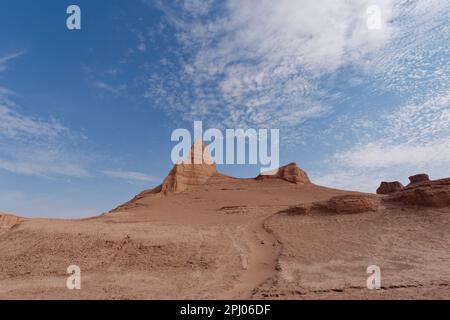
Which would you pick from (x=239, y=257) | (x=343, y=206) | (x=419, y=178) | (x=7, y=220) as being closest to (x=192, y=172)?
(x=7, y=220)

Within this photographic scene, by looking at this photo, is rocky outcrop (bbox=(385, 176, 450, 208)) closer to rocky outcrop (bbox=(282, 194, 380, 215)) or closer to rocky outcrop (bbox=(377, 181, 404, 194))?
rocky outcrop (bbox=(282, 194, 380, 215))

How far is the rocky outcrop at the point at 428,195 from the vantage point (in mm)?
19922

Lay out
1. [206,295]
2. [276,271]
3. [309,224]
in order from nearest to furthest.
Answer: [206,295] → [276,271] → [309,224]

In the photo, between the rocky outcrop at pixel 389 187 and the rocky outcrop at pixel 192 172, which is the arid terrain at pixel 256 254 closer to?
the rocky outcrop at pixel 192 172

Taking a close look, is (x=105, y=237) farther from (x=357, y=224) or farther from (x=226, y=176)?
(x=226, y=176)

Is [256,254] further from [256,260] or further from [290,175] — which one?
[290,175]

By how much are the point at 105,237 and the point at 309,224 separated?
11328 millimetres

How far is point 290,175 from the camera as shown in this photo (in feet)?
157

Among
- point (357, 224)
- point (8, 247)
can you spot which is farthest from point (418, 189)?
point (8, 247)

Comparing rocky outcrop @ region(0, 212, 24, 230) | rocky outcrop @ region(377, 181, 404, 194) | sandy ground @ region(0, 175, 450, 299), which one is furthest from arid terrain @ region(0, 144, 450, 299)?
rocky outcrop @ region(377, 181, 404, 194)

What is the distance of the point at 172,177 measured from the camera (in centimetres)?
4409

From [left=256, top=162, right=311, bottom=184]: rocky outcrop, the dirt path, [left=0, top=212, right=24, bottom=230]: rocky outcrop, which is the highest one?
[left=256, top=162, right=311, bottom=184]: rocky outcrop

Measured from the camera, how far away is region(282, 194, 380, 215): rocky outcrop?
2059 cm

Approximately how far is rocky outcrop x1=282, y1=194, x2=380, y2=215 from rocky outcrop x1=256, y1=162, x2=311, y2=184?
81.2 feet
